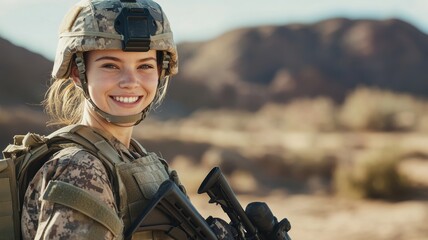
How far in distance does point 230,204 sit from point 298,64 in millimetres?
52989

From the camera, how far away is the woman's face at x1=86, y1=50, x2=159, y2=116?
114 inches

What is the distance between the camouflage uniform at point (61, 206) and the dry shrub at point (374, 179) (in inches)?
591

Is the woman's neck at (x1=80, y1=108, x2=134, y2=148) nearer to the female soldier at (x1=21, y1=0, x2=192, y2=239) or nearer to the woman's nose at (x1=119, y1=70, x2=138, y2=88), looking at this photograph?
the female soldier at (x1=21, y1=0, x2=192, y2=239)

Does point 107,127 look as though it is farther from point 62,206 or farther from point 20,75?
point 20,75

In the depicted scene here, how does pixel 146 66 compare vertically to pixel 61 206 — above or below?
above

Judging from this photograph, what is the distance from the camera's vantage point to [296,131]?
31.1m

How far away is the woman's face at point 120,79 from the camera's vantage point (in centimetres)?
289

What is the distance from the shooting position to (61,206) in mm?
2480

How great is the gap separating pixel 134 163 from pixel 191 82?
47.1m

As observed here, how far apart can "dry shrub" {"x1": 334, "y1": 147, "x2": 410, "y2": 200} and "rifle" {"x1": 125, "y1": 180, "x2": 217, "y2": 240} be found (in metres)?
14.7

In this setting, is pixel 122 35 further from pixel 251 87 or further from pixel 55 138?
pixel 251 87

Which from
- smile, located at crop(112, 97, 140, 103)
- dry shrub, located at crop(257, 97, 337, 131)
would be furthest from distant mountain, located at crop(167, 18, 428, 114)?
smile, located at crop(112, 97, 140, 103)

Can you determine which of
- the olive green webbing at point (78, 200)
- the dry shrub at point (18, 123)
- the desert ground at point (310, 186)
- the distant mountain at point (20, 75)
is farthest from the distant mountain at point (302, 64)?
the olive green webbing at point (78, 200)

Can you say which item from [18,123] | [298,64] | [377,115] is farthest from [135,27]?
[298,64]
